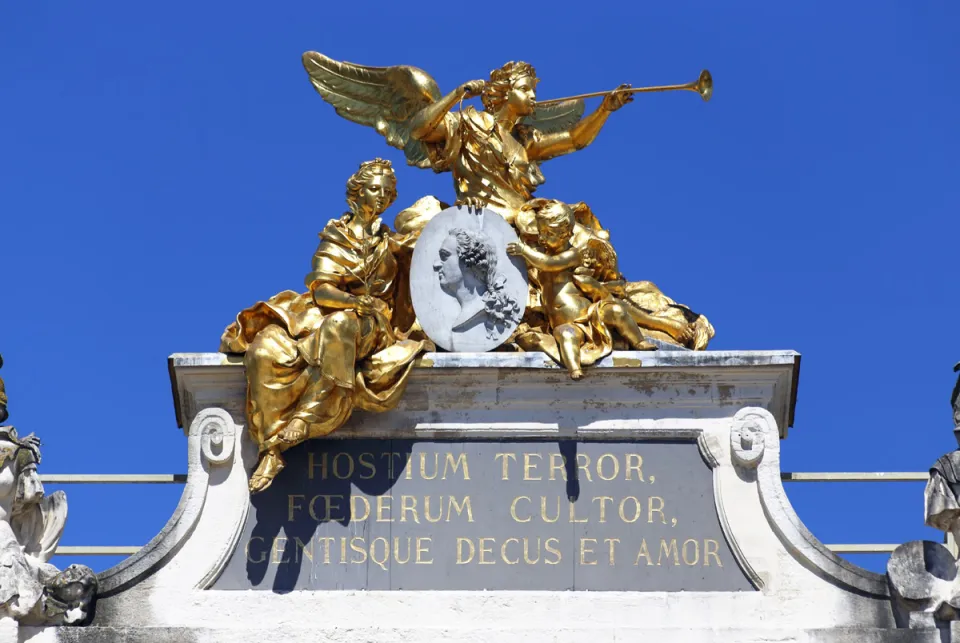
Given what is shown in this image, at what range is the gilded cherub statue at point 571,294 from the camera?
2070 centimetres

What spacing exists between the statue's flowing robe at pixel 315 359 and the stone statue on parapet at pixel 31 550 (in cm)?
160

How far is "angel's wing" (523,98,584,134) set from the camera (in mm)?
22547

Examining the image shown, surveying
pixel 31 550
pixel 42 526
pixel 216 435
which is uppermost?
pixel 216 435

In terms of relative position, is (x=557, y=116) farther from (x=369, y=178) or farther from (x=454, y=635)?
(x=454, y=635)

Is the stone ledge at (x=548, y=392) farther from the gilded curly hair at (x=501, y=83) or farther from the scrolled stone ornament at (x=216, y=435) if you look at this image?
the gilded curly hair at (x=501, y=83)

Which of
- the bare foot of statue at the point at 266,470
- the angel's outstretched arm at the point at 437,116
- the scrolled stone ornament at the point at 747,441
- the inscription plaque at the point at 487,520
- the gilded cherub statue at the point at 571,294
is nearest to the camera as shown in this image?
the inscription plaque at the point at 487,520

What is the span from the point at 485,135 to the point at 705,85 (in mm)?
1761

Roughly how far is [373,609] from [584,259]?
3.19 meters

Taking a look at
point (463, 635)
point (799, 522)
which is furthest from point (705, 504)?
point (463, 635)

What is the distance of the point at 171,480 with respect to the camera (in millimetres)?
21188

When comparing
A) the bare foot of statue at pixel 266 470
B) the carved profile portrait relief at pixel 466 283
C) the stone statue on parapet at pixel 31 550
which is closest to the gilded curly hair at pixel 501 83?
the carved profile portrait relief at pixel 466 283

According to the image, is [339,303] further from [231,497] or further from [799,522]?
[799,522]

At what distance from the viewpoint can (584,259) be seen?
2119 centimetres

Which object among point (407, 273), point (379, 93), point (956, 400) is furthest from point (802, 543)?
point (379, 93)
